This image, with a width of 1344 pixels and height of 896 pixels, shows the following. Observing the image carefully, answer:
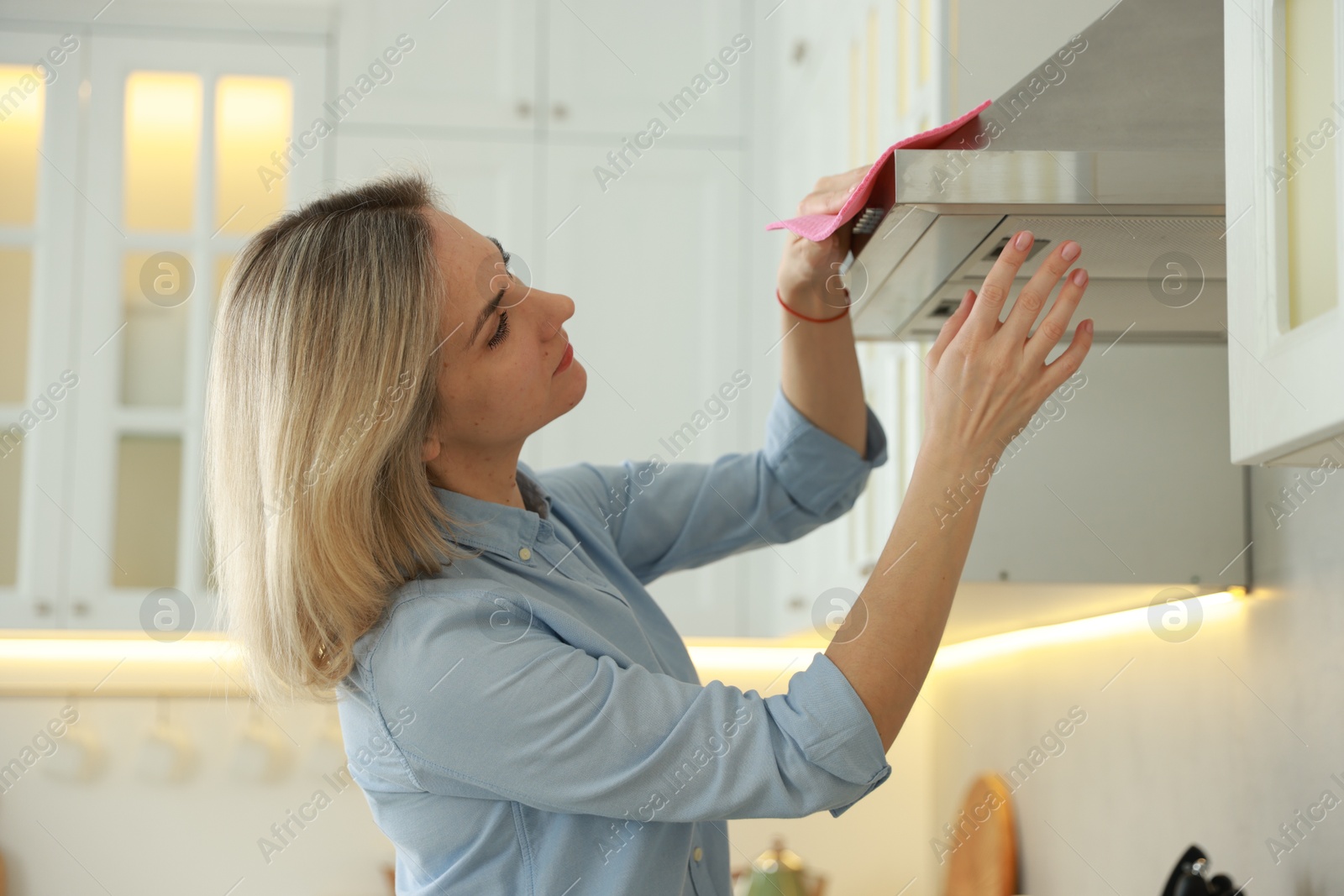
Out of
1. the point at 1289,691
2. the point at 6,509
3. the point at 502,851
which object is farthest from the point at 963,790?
the point at 6,509

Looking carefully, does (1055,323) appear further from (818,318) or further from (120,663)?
(120,663)

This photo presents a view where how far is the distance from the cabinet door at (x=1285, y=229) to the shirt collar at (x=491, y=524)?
0.48 meters

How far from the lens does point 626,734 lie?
73 centimetres

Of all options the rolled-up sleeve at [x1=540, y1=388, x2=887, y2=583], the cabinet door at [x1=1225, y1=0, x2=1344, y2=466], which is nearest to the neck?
the rolled-up sleeve at [x1=540, y1=388, x2=887, y2=583]

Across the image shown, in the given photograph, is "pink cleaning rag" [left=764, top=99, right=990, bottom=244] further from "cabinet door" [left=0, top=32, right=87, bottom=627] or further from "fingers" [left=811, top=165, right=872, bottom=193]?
"cabinet door" [left=0, top=32, right=87, bottom=627]

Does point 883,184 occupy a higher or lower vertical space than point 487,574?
higher

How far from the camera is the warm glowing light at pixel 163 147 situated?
2.16m

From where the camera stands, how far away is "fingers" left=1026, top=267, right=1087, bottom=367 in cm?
74

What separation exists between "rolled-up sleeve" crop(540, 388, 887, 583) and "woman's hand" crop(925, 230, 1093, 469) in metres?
0.32

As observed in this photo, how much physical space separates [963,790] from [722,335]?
2.98 ft

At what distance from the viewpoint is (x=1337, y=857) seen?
96cm

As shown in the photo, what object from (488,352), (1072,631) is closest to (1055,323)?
(488,352)

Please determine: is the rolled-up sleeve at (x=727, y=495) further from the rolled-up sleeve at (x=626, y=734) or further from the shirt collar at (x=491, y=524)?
the rolled-up sleeve at (x=626, y=734)

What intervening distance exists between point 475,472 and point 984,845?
1.28 meters
